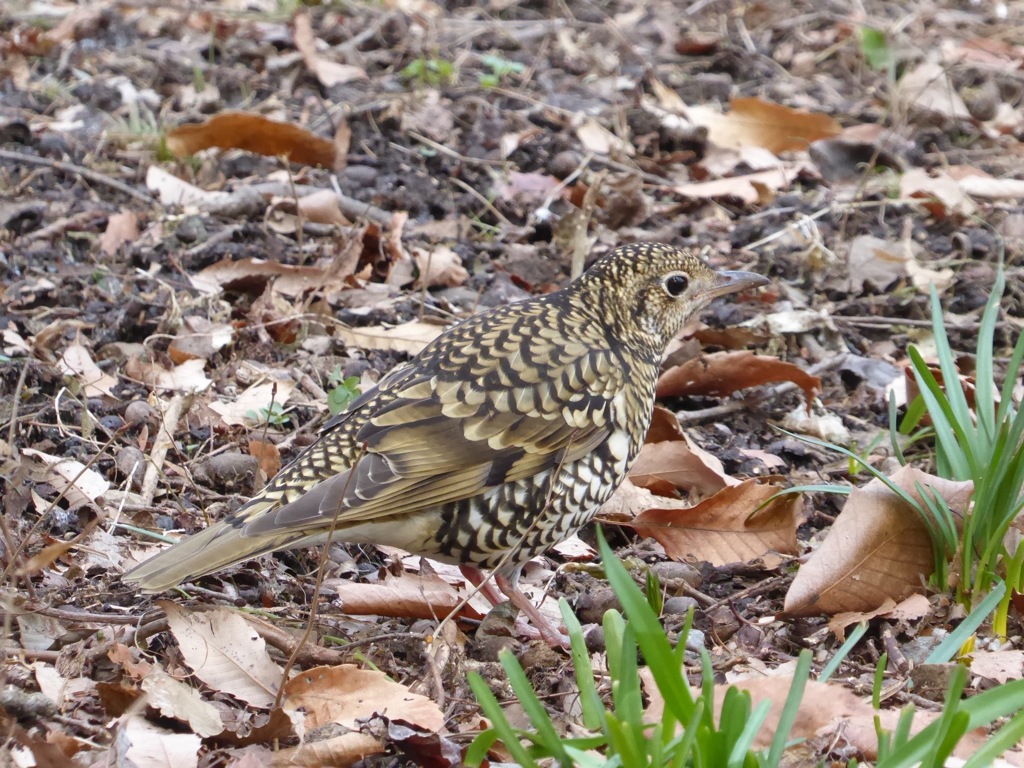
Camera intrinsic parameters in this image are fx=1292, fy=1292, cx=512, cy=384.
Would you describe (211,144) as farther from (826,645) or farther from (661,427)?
(826,645)

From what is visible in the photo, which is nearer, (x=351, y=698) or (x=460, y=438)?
(x=351, y=698)

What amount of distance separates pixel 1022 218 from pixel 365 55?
4276 millimetres

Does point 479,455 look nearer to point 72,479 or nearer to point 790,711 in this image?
point 72,479

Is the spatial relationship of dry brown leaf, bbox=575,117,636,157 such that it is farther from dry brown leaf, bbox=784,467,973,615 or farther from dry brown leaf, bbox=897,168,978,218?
dry brown leaf, bbox=784,467,973,615

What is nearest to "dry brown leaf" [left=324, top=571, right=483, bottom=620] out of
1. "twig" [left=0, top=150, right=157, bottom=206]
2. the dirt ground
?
the dirt ground


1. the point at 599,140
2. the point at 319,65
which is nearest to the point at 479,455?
the point at 599,140

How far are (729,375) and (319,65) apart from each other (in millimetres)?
4069

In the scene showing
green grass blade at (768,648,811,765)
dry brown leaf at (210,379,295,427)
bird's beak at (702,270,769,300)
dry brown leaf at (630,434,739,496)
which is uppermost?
green grass blade at (768,648,811,765)

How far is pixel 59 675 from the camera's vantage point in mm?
3295

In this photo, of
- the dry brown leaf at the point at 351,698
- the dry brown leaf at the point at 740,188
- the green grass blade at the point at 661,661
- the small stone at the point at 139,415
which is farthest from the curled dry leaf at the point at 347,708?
the dry brown leaf at the point at 740,188

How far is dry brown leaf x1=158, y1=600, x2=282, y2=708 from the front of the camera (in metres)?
3.33

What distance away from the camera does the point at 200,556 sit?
348cm

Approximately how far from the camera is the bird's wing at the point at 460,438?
377cm

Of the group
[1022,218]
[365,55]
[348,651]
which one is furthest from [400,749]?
[365,55]
